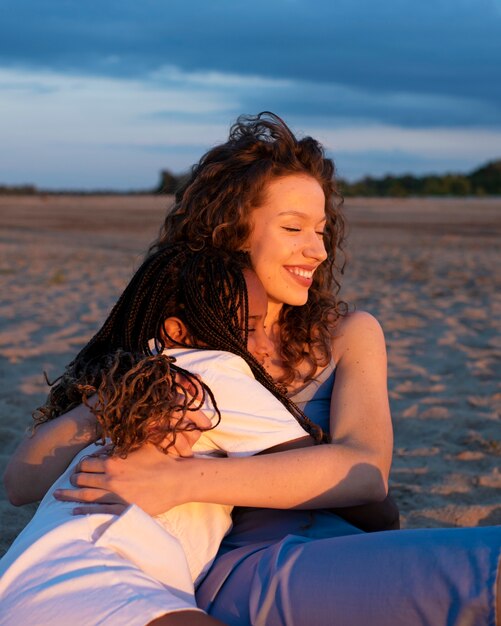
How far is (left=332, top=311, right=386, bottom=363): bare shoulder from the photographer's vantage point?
2615 mm

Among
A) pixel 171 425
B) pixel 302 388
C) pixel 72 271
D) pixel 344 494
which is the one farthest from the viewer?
pixel 72 271

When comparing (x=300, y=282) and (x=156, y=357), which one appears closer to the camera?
(x=156, y=357)

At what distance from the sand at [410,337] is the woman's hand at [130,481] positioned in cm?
120

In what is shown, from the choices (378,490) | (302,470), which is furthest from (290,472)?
(378,490)

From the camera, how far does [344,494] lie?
7.26ft

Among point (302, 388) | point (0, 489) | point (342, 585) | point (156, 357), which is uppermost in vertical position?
point (156, 357)

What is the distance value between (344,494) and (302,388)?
0.47 m

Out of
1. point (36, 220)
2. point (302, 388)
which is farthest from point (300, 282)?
point (36, 220)

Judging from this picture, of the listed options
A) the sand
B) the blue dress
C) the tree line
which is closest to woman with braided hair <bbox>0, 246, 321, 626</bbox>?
the blue dress

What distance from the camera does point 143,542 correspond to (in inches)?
69.0

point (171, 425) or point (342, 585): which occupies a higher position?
point (171, 425)

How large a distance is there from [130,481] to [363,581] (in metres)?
0.58

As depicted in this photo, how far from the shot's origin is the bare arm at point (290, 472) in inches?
77.1

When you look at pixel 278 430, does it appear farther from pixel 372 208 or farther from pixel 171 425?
pixel 372 208
